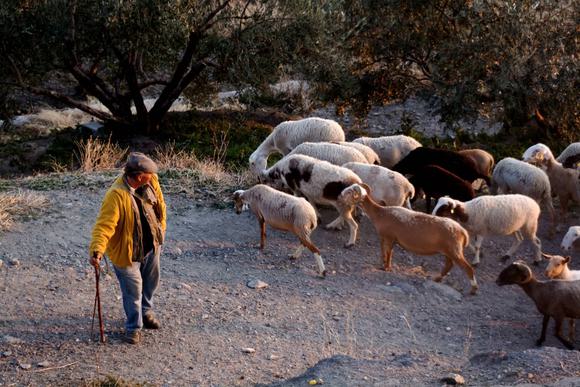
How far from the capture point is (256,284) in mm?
10320

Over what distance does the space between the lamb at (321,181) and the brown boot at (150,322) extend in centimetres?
340

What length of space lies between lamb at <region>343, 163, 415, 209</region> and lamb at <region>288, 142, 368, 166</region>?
79cm

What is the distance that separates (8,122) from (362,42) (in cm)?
799

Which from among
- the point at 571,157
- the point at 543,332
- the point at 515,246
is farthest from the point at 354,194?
the point at 571,157

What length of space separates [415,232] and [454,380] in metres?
3.16

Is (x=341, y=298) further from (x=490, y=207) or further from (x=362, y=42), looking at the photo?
(x=362, y=42)

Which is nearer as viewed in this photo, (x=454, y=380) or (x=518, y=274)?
(x=454, y=380)

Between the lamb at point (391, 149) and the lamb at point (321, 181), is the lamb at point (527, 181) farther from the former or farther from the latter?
the lamb at point (321, 181)

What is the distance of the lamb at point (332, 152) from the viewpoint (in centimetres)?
1270

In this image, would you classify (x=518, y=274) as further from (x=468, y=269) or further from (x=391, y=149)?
(x=391, y=149)

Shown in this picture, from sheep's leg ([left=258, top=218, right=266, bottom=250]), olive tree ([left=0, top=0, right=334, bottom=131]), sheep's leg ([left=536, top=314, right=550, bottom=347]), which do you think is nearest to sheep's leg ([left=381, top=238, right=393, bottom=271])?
sheep's leg ([left=258, top=218, right=266, bottom=250])

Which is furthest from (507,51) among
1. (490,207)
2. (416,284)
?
(416,284)

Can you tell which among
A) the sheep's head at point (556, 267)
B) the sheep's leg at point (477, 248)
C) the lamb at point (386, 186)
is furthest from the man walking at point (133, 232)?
the sheep's head at point (556, 267)

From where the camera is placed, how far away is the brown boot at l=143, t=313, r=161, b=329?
29.4ft
